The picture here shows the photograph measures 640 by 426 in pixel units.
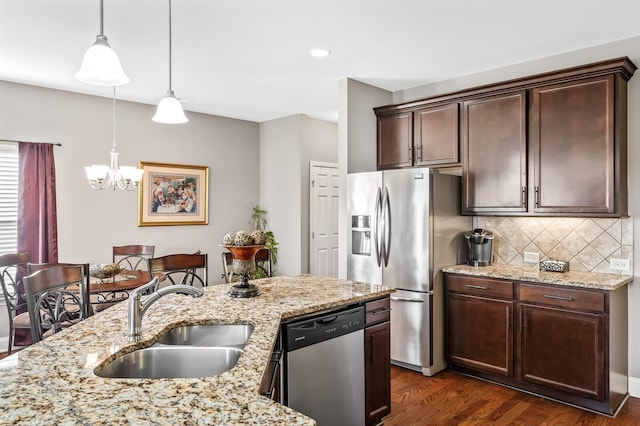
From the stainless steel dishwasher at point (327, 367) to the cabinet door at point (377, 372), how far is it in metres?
0.06

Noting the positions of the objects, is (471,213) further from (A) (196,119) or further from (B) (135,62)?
(A) (196,119)

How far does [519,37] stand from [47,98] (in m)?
4.45

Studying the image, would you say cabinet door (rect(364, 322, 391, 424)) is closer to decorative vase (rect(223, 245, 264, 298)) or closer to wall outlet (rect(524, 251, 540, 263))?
decorative vase (rect(223, 245, 264, 298))

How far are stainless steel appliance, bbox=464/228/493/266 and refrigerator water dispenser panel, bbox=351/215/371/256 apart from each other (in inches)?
35.3

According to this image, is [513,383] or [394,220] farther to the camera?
[394,220]

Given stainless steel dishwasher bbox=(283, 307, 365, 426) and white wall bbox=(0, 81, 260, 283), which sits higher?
white wall bbox=(0, 81, 260, 283)

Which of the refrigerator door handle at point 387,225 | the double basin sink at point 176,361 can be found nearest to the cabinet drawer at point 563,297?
the refrigerator door handle at point 387,225

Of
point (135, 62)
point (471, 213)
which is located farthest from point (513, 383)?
point (135, 62)

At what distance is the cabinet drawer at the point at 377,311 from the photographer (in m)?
2.59

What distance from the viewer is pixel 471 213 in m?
4.01

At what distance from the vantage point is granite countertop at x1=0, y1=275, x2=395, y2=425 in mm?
1061

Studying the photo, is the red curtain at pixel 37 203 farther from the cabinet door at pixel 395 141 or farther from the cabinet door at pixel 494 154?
the cabinet door at pixel 494 154

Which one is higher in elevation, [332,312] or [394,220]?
[394,220]

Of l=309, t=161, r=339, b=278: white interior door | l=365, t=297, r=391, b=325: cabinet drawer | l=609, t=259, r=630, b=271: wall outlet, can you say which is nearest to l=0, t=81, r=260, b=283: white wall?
l=309, t=161, r=339, b=278: white interior door
